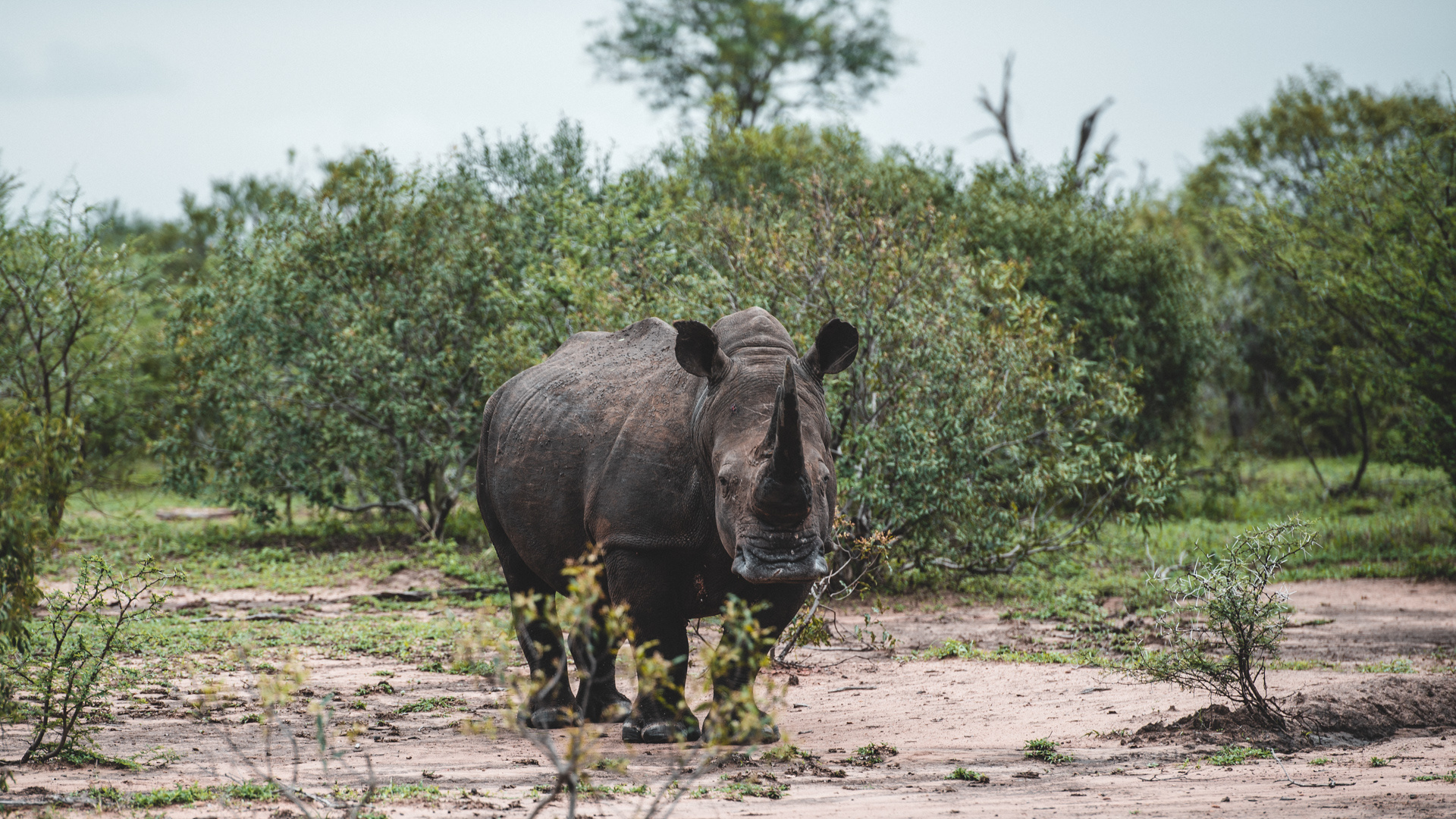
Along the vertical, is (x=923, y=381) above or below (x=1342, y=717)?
above

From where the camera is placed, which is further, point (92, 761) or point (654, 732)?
point (654, 732)

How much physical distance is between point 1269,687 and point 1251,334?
734 inches

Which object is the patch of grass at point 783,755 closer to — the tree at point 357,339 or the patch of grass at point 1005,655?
the patch of grass at point 1005,655

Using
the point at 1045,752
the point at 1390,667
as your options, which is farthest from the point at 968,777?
the point at 1390,667

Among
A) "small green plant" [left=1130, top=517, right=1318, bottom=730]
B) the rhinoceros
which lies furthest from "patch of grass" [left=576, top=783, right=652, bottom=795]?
"small green plant" [left=1130, top=517, right=1318, bottom=730]

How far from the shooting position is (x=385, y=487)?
16219mm

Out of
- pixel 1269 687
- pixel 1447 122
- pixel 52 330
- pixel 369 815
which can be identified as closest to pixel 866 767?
pixel 369 815

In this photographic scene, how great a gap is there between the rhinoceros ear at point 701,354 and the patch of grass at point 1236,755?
115 inches

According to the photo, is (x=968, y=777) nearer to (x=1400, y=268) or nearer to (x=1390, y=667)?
(x=1390, y=667)

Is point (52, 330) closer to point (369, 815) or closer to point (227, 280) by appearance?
point (227, 280)

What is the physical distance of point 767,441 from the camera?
522 centimetres

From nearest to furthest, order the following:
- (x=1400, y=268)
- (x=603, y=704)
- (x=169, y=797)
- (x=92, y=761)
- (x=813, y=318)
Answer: (x=169, y=797), (x=92, y=761), (x=603, y=704), (x=813, y=318), (x=1400, y=268)

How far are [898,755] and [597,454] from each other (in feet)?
6.99

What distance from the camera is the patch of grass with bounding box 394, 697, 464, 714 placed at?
7152 mm
